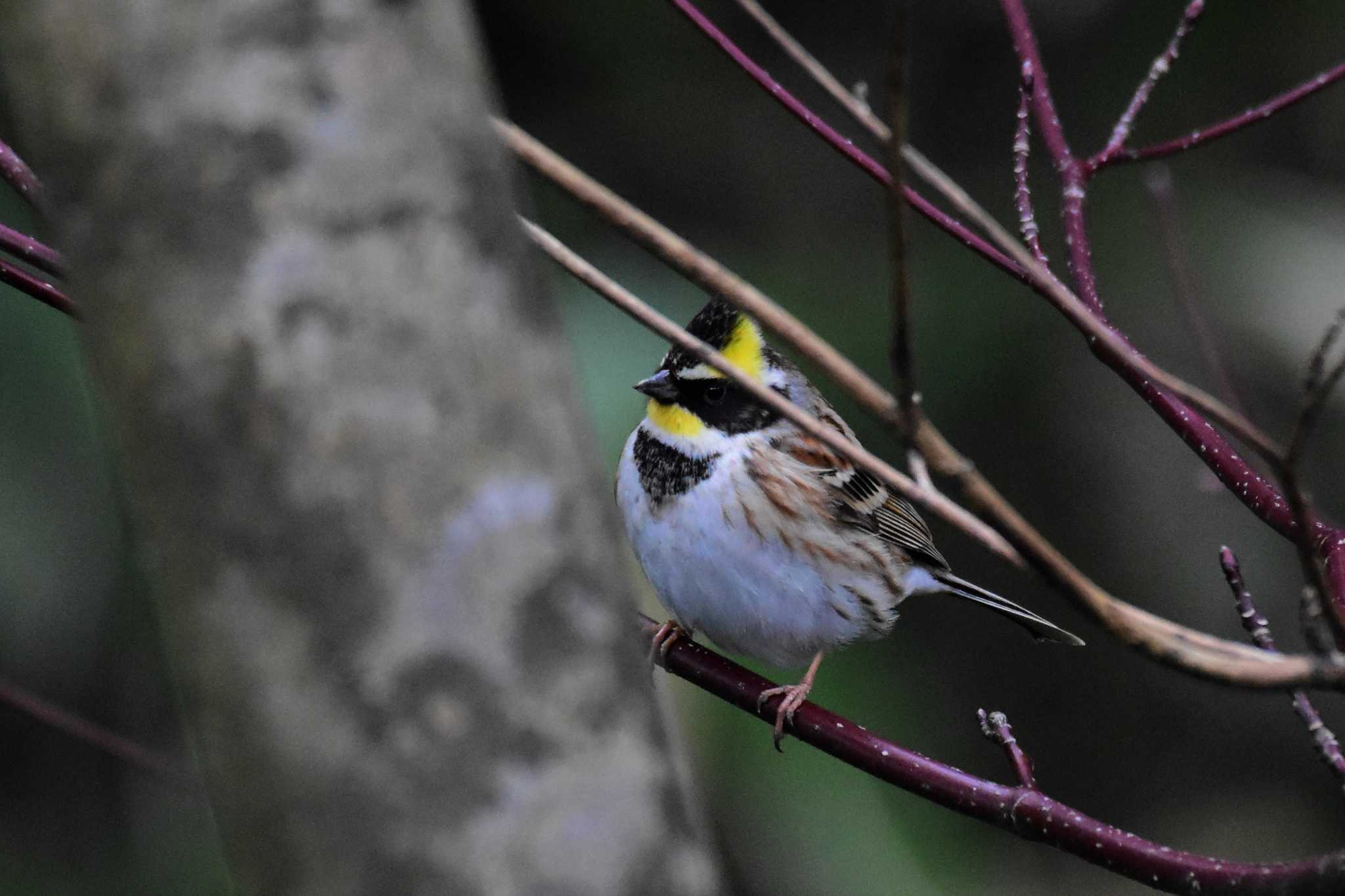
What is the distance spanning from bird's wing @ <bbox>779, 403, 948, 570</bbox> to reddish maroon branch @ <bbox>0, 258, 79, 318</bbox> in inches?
59.2

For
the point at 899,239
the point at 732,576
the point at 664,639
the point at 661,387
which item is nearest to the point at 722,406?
the point at 661,387

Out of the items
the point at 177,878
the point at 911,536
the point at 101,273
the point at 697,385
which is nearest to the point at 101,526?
the point at 177,878

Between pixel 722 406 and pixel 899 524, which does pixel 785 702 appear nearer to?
pixel 722 406

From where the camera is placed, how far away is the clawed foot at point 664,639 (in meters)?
2.24

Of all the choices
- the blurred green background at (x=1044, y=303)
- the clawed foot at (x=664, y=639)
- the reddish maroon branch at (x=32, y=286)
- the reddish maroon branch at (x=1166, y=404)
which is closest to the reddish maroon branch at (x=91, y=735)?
the reddish maroon branch at (x=32, y=286)

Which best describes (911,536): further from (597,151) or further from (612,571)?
(612,571)

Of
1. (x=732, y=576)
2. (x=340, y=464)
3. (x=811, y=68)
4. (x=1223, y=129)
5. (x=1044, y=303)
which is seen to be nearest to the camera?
(x=340, y=464)

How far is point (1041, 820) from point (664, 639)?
92 centimetres

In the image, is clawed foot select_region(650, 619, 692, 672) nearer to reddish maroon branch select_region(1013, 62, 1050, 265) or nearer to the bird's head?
the bird's head

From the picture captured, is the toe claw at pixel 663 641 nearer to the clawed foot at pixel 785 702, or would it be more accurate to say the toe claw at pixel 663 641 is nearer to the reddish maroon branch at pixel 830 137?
the clawed foot at pixel 785 702

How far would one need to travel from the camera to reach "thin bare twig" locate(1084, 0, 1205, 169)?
5.59 ft

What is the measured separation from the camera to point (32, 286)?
1.59 m

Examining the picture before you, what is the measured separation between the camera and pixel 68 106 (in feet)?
2.29

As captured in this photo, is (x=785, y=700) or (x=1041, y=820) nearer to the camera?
(x=1041, y=820)
